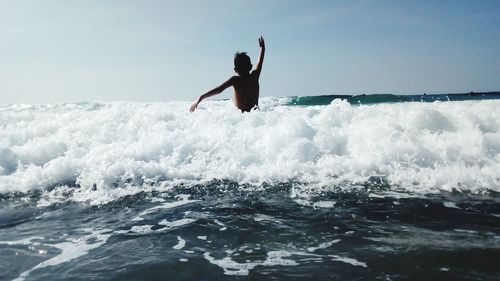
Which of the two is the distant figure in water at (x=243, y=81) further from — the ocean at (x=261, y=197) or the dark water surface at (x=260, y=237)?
the dark water surface at (x=260, y=237)

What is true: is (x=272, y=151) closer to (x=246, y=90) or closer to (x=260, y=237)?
(x=246, y=90)

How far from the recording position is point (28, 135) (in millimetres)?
9500

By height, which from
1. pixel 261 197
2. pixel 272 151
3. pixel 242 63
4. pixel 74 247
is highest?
pixel 242 63

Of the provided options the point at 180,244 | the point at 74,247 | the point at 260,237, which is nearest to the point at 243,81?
the point at 260,237

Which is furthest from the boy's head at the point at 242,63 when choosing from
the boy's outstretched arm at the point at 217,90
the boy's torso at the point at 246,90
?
the boy's outstretched arm at the point at 217,90

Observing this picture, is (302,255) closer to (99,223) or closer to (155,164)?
(99,223)

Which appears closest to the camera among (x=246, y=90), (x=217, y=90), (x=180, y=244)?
(x=180, y=244)

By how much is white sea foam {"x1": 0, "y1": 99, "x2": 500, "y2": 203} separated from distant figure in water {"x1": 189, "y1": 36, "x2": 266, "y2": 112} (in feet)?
3.34

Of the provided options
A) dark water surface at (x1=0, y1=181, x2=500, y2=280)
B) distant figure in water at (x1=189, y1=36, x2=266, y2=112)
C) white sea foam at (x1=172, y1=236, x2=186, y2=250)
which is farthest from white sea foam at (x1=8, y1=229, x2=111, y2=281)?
distant figure in water at (x1=189, y1=36, x2=266, y2=112)

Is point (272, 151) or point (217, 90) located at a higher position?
point (217, 90)

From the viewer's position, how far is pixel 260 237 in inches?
134

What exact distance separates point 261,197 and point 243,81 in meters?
2.30

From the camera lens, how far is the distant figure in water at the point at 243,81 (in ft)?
19.5

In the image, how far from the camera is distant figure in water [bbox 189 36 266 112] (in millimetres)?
5953
